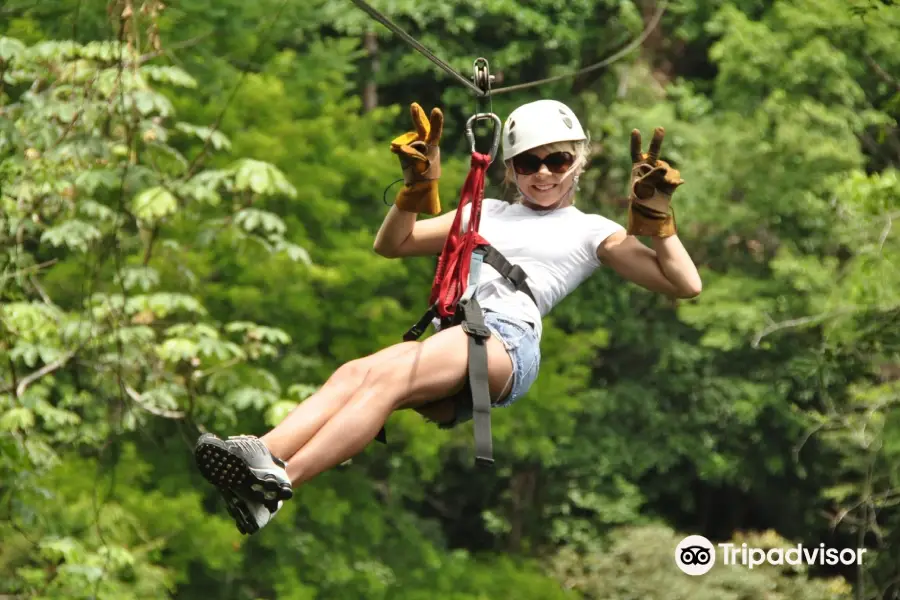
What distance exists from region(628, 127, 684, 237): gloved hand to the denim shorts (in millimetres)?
418

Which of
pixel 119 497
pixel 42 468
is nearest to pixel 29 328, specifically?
pixel 42 468

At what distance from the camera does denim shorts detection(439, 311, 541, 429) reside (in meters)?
4.92

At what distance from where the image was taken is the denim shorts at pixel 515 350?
492 cm

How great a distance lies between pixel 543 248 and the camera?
16.9 feet

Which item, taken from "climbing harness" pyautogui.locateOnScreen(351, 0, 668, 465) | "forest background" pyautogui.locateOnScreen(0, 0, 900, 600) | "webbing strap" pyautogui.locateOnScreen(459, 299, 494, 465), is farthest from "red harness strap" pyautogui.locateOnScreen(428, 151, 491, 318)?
"forest background" pyautogui.locateOnScreen(0, 0, 900, 600)

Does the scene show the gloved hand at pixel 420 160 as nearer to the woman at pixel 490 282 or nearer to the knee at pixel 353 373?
the woman at pixel 490 282

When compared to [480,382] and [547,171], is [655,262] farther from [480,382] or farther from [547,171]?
[480,382]

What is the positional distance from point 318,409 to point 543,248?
0.94 metres

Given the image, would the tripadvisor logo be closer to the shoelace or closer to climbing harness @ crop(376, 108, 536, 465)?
climbing harness @ crop(376, 108, 536, 465)

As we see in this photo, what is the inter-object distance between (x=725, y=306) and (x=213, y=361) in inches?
297

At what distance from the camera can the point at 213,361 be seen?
13516mm

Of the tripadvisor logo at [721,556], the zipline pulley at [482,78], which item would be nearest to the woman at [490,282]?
the zipline pulley at [482,78]

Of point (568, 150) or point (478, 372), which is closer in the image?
point (478, 372)

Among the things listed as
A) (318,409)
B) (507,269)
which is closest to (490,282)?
(507,269)
